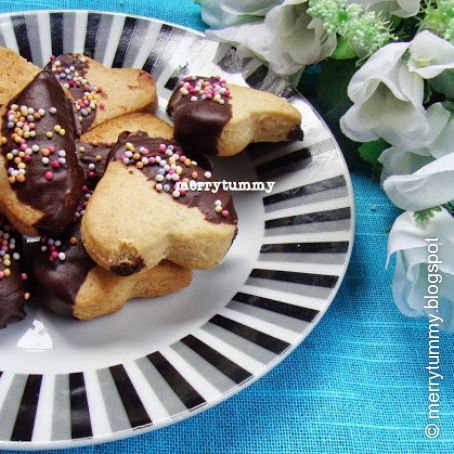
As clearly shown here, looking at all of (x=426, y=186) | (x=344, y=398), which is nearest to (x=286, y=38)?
(x=426, y=186)

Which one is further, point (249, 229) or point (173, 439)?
point (249, 229)

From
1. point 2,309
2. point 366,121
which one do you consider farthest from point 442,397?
point 2,309

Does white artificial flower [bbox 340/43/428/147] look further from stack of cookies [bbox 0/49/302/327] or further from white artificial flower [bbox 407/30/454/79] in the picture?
stack of cookies [bbox 0/49/302/327]

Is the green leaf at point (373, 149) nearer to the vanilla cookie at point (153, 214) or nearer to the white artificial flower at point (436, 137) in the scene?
the white artificial flower at point (436, 137)

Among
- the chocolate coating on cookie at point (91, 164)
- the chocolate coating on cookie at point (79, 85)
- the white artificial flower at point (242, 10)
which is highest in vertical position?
the white artificial flower at point (242, 10)

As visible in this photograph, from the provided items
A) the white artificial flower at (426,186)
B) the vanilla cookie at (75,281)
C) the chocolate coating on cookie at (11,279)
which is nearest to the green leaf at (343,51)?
the white artificial flower at (426,186)

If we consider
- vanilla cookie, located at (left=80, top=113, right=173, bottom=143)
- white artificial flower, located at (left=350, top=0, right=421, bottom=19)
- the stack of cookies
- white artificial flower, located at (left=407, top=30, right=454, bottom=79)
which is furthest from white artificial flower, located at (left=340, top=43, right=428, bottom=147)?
vanilla cookie, located at (left=80, top=113, right=173, bottom=143)

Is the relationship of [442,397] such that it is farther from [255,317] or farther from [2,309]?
[2,309]
